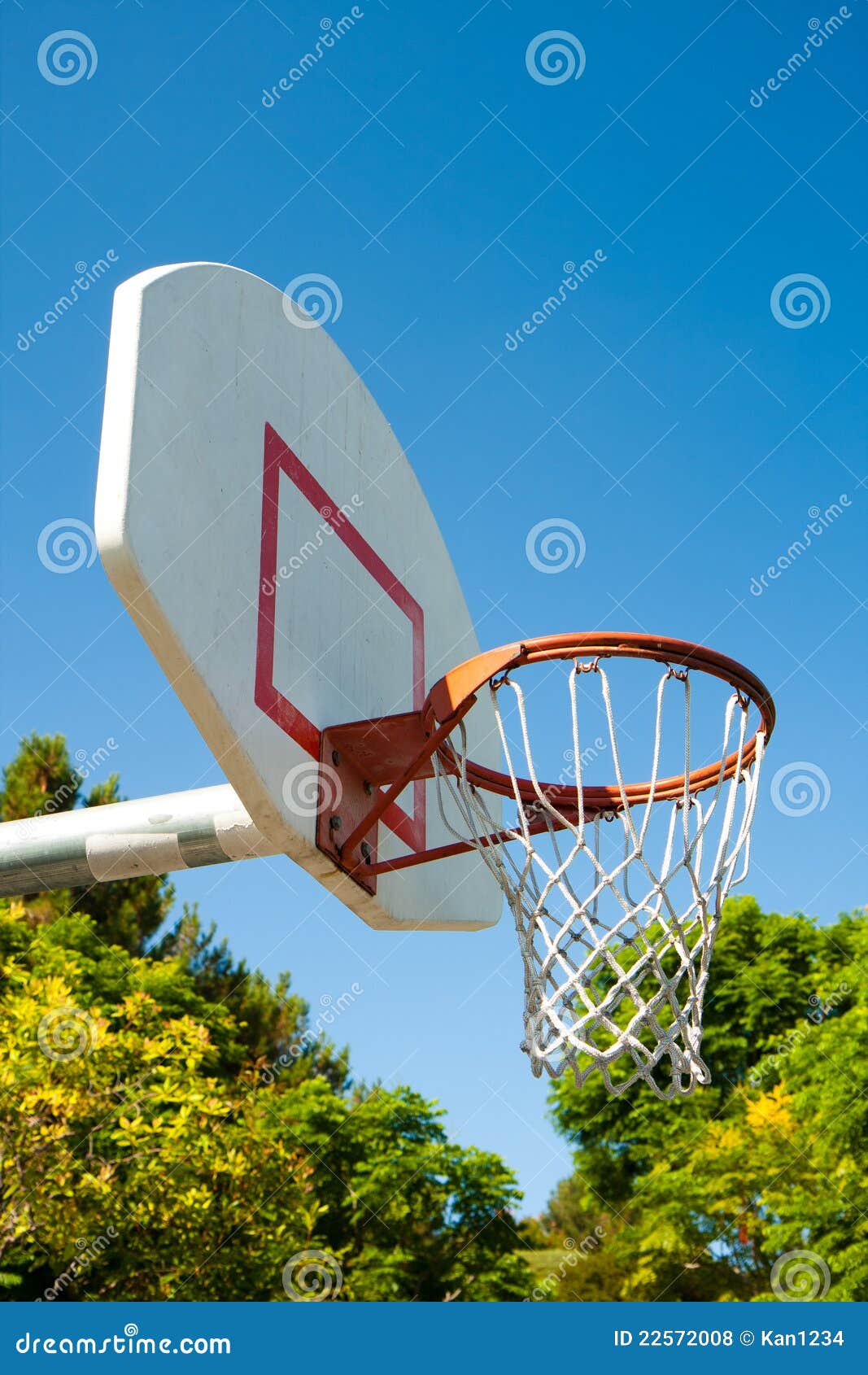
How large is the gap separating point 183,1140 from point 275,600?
604cm

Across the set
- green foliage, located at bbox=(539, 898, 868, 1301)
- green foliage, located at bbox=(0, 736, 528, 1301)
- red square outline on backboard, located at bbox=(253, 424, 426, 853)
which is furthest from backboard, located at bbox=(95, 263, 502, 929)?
green foliage, located at bbox=(539, 898, 868, 1301)

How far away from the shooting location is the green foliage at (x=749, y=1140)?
452 inches

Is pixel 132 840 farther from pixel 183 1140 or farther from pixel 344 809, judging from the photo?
pixel 183 1140

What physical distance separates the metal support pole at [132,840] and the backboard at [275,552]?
13 cm

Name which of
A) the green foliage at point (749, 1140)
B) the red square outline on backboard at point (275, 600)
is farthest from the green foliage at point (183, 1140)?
the red square outline on backboard at point (275, 600)

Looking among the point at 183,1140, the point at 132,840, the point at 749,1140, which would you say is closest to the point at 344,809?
the point at 132,840

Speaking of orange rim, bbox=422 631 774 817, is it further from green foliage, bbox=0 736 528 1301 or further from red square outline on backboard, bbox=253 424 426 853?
green foliage, bbox=0 736 528 1301

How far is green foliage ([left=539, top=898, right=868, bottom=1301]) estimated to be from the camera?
1149 cm

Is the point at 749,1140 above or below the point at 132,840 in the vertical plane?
above

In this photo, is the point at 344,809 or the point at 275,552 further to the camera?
the point at 344,809

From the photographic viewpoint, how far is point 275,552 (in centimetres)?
293

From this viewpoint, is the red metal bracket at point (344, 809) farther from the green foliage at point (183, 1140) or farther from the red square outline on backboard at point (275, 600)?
the green foliage at point (183, 1140)
